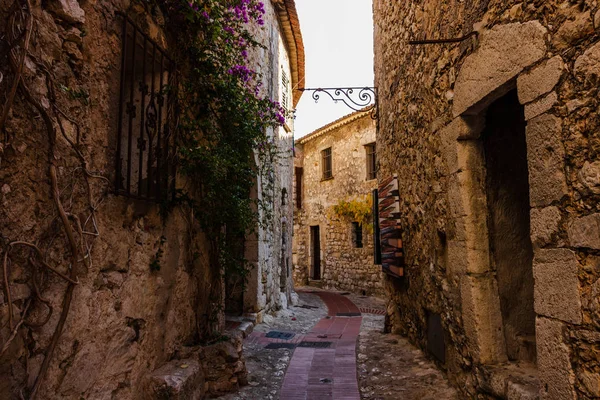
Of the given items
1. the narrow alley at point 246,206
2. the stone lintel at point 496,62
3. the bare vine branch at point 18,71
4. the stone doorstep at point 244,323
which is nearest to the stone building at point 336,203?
the stone doorstep at point 244,323

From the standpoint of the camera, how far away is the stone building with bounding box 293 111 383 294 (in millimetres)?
13359

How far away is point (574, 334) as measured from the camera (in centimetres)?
194

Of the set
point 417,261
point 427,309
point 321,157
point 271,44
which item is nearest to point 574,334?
point 427,309

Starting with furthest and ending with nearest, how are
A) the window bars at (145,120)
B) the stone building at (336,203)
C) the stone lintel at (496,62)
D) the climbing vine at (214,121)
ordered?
the stone building at (336,203) < the climbing vine at (214,121) < the window bars at (145,120) < the stone lintel at (496,62)

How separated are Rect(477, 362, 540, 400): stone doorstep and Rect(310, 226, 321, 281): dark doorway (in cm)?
1348

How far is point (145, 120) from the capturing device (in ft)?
9.70

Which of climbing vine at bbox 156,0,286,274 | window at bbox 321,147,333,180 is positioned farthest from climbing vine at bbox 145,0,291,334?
window at bbox 321,147,333,180

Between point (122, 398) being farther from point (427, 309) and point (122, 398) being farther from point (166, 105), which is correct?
point (427, 309)

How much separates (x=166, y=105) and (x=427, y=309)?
2.91 m

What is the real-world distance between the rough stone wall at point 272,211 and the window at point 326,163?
4562 millimetres

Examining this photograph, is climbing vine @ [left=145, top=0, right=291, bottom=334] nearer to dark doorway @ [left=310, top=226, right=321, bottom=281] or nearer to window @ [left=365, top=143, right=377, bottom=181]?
window @ [left=365, top=143, right=377, bottom=181]

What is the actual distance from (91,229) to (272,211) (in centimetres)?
599

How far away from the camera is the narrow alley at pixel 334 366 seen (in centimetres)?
352

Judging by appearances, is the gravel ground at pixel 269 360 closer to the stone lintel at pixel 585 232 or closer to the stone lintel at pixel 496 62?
the stone lintel at pixel 585 232
